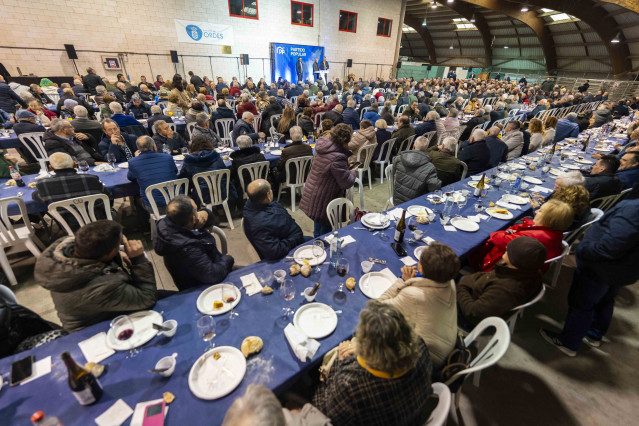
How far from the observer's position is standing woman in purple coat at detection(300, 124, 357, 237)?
10.1 feet

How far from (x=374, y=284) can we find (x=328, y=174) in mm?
1579

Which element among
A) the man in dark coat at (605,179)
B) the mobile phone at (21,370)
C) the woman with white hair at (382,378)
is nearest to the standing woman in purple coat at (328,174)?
the woman with white hair at (382,378)

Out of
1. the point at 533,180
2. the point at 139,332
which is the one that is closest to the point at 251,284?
the point at 139,332

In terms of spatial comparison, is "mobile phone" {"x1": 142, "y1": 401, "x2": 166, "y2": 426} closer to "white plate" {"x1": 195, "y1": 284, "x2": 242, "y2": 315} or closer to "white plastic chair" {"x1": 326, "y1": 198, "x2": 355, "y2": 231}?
"white plate" {"x1": 195, "y1": 284, "x2": 242, "y2": 315}

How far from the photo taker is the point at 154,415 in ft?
3.95

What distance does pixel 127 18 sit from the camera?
1098cm

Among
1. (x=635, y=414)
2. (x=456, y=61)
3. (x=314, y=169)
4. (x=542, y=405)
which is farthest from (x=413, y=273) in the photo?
(x=456, y=61)

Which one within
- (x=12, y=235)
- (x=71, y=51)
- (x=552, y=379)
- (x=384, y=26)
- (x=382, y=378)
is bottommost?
(x=552, y=379)

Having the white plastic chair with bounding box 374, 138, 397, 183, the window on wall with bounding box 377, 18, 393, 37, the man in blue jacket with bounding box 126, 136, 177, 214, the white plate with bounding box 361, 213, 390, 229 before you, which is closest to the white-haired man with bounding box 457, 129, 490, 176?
the white plastic chair with bounding box 374, 138, 397, 183

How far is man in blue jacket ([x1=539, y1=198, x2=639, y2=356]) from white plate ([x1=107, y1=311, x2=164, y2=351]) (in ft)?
11.2

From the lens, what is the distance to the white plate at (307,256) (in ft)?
7.26

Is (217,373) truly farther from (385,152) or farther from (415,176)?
(385,152)

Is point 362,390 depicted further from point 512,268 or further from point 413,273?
point 512,268

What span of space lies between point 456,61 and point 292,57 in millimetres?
24092
